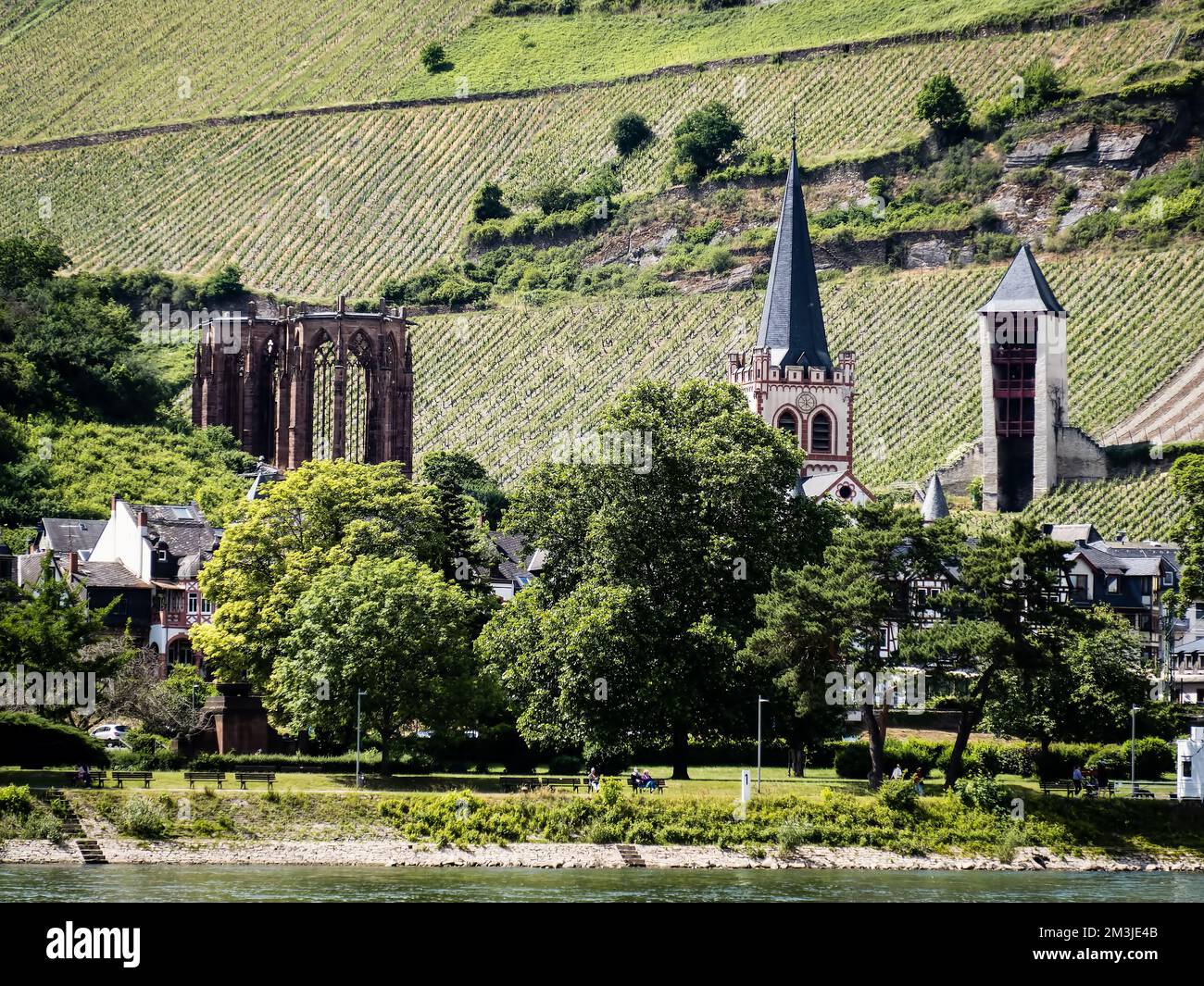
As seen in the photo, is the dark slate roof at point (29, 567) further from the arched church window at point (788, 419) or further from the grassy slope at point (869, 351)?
the grassy slope at point (869, 351)

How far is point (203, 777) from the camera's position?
66812 mm

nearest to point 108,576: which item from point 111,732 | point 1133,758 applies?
point 111,732

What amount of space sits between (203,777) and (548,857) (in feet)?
35.1

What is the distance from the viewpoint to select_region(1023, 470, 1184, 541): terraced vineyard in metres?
120

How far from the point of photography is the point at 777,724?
72.8 m

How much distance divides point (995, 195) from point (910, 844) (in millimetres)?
108485

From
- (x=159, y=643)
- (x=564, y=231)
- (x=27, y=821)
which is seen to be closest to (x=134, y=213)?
(x=564, y=231)

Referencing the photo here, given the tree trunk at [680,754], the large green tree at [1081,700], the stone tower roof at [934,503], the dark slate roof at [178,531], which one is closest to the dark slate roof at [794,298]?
the stone tower roof at [934,503]

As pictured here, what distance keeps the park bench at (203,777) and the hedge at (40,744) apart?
9.07ft

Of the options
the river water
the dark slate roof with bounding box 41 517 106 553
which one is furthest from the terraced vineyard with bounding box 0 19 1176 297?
the river water

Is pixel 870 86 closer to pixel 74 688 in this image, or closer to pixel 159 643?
pixel 159 643

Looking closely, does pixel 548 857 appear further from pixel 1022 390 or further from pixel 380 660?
pixel 1022 390

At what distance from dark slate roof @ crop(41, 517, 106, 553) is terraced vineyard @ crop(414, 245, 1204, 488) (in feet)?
135

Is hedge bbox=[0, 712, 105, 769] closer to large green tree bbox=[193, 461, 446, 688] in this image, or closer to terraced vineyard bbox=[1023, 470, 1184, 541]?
large green tree bbox=[193, 461, 446, 688]
